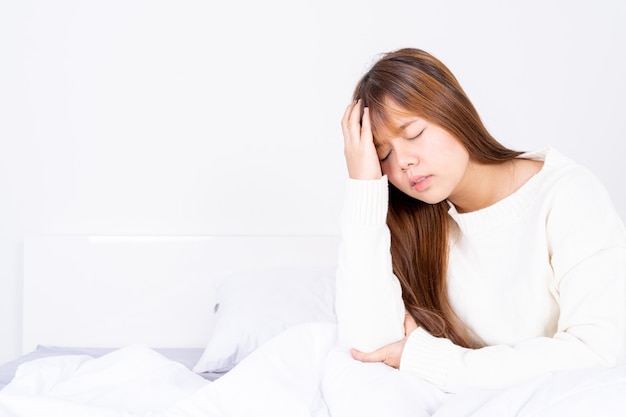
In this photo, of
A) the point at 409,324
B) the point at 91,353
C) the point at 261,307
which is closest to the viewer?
the point at 409,324

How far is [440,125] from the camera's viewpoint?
1315mm

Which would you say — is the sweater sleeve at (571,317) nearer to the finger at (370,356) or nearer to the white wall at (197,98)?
the finger at (370,356)

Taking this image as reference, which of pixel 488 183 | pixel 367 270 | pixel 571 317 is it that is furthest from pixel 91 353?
pixel 571 317

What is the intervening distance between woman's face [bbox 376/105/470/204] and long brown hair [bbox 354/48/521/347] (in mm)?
16

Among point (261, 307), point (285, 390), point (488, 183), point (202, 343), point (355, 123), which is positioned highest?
point (355, 123)

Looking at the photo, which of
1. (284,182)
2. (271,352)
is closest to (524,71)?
(284,182)

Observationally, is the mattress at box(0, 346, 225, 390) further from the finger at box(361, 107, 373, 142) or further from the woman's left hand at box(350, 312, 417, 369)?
the finger at box(361, 107, 373, 142)

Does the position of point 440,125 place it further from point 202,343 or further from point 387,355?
point 202,343

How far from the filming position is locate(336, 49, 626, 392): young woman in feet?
3.89

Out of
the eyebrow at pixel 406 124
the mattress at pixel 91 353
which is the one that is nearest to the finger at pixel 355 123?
the eyebrow at pixel 406 124

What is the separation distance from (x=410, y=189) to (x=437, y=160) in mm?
85

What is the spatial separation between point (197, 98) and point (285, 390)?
147 cm

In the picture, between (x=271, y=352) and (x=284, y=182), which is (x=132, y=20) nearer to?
(x=284, y=182)

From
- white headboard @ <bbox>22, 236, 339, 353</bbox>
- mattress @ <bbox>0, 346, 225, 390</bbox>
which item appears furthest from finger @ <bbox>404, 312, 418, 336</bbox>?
white headboard @ <bbox>22, 236, 339, 353</bbox>
